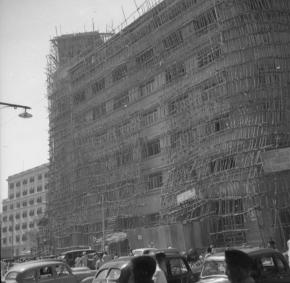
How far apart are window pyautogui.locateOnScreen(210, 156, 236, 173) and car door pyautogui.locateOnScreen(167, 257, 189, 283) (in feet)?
40.4

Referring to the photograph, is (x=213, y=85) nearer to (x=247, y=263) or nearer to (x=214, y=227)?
(x=214, y=227)

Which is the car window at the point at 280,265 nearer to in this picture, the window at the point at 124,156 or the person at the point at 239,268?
the person at the point at 239,268

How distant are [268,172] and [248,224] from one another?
3601mm

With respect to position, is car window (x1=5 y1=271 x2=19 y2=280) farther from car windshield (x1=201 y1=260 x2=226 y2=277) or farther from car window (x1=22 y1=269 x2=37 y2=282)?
car windshield (x1=201 y1=260 x2=226 y2=277)

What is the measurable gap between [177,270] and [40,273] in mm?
3707

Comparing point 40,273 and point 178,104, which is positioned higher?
point 178,104

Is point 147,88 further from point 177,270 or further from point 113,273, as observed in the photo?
point 113,273

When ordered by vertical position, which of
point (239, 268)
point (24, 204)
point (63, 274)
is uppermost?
point (24, 204)

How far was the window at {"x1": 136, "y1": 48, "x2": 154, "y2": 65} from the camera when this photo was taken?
30203 millimetres

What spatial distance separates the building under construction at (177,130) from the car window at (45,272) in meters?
10.4

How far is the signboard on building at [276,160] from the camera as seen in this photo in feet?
60.6

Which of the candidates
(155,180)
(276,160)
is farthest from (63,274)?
(155,180)

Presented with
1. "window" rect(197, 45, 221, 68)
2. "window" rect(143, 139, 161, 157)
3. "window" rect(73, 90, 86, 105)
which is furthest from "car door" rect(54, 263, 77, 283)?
"window" rect(73, 90, 86, 105)

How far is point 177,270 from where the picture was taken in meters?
9.55
